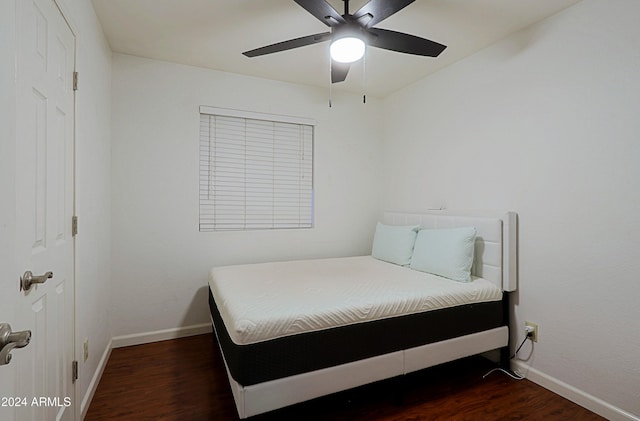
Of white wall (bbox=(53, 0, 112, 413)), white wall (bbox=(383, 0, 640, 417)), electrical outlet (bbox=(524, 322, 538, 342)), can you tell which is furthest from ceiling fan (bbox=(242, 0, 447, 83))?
electrical outlet (bbox=(524, 322, 538, 342))

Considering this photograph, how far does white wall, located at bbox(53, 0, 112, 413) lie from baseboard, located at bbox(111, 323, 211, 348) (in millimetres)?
134

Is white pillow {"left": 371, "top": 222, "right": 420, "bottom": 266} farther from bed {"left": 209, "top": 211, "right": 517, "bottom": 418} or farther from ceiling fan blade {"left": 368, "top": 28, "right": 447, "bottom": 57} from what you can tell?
ceiling fan blade {"left": 368, "top": 28, "right": 447, "bottom": 57}

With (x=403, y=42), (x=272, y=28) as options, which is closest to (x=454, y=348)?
(x=403, y=42)

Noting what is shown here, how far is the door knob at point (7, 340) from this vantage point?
28.5 inches

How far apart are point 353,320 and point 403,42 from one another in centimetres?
178

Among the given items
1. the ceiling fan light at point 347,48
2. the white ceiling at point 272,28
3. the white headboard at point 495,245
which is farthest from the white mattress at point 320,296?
the white ceiling at point 272,28

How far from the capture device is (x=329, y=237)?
3.69 meters

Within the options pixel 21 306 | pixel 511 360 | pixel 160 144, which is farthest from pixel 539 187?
pixel 160 144

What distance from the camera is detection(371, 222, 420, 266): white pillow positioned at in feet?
9.89

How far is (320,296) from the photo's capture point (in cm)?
207

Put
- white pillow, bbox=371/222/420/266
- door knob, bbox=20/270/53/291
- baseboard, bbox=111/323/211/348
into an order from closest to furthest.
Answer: door knob, bbox=20/270/53/291
baseboard, bbox=111/323/211/348
white pillow, bbox=371/222/420/266

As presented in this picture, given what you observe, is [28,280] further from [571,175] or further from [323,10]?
[571,175]

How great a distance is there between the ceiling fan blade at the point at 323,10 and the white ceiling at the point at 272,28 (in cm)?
36

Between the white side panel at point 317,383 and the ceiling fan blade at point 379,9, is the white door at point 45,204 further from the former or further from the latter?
the ceiling fan blade at point 379,9
